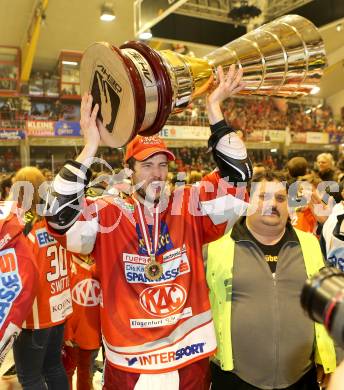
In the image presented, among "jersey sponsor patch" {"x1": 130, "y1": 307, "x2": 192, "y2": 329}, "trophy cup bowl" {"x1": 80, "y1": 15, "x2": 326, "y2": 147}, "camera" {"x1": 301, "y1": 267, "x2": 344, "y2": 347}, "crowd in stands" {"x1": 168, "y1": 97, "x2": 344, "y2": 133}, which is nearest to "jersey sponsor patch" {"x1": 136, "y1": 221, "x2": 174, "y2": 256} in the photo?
"jersey sponsor patch" {"x1": 130, "y1": 307, "x2": 192, "y2": 329}

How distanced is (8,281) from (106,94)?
0.82 m

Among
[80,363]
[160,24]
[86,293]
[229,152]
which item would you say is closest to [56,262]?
[86,293]

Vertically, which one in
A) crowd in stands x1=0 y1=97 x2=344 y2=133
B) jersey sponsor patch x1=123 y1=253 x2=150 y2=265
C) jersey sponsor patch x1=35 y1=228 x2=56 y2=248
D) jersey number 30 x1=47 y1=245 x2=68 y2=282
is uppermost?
crowd in stands x1=0 y1=97 x2=344 y2=133

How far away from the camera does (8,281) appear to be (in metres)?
1.75

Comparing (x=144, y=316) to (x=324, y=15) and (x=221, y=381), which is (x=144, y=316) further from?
(x=324, y=15)

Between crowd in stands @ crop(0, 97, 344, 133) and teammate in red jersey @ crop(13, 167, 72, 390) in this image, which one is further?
crowd in stands @ crop(0, 97, 344, 133)

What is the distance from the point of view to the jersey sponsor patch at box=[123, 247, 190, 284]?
5.90ft

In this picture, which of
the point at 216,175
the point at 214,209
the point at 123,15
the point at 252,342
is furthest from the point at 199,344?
the point at 123,15

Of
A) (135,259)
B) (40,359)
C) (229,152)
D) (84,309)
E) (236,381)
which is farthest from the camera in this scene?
(84,309)

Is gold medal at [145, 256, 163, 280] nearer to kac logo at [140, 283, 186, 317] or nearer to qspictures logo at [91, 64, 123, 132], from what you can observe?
kac logo at [140, 283, 186, 317]

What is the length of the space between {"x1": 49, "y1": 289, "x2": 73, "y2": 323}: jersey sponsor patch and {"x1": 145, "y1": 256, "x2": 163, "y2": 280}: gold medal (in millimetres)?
1039

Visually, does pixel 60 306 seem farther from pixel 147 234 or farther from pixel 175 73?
pixel 175 73

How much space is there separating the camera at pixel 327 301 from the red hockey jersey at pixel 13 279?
4.16ft

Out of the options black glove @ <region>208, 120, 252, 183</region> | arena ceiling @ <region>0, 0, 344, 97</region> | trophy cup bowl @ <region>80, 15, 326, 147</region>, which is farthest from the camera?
arena ceiling @ <region>0, 0, 344, 97</region>
